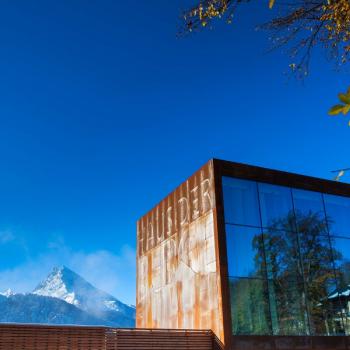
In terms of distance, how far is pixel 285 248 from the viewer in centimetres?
1992

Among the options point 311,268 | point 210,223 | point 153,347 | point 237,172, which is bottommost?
point 153,347

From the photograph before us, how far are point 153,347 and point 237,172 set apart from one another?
24.6ft

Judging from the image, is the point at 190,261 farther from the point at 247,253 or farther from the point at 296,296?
the point at 296,296

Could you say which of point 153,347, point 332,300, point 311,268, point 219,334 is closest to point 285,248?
point 311,268

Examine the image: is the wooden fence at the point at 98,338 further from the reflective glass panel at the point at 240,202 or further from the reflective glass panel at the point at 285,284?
the reflective glass panel at the point at 240,202

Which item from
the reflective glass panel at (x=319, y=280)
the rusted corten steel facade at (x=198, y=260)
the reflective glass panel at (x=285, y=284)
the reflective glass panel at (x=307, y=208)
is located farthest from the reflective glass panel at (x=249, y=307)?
the reflective glass panel at (x=307, y=208)

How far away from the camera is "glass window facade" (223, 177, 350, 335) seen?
→ 727 inches

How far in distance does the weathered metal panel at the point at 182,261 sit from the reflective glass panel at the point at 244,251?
620 millimetres

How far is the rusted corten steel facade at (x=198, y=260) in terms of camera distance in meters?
18.3

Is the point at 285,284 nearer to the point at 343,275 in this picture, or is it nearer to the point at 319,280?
the point at 319,280

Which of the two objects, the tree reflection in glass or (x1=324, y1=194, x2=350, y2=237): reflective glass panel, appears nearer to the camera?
the tree reflection in glass

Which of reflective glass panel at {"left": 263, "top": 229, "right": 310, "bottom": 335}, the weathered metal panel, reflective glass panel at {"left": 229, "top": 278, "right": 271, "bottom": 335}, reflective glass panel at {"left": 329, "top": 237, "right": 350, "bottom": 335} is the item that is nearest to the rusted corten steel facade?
the weathered metal panel

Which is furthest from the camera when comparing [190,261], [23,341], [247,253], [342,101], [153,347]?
[190,261]

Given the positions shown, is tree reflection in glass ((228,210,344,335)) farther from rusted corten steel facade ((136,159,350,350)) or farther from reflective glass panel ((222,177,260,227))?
reflective glass panel ((222,177,260,227))
